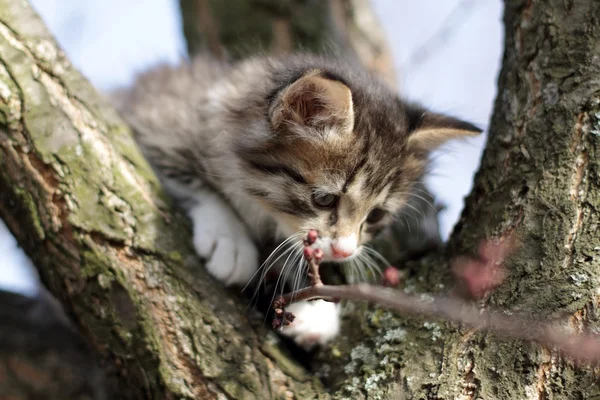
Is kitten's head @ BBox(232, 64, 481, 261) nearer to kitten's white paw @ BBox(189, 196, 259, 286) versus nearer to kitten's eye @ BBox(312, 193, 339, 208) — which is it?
kitten's eye @ BBox(312, 193, 339, 208)

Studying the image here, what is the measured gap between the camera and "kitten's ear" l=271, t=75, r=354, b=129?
5.05 feet

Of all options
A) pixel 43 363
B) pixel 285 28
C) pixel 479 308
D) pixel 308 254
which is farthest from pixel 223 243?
pixel 285 28

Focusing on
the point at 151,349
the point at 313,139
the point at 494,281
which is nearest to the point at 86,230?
the point at 151,349

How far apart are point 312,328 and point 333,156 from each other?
510 millimetres

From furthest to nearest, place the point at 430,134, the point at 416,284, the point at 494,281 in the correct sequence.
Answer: the point at 430,134, the point at 416,284, the point at 494,281

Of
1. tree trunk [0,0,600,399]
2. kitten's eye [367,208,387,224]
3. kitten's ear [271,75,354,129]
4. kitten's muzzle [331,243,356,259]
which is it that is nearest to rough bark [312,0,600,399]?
tree trunk [0,0,600,399]

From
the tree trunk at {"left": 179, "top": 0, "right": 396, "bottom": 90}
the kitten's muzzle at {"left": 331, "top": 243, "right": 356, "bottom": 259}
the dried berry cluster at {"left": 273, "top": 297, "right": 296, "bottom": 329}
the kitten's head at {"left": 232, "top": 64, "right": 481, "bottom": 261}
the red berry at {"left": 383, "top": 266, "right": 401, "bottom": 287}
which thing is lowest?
the red berry at {"left": 383, "top": 266, "right": 401, "bottom": 287}

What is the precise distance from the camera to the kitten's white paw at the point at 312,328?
170cm

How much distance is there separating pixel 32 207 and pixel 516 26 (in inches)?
57.3

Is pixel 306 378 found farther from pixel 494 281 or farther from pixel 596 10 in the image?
pixel 596 10

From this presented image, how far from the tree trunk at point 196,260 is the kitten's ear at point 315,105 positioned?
0.44 m

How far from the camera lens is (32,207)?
4.96 feet

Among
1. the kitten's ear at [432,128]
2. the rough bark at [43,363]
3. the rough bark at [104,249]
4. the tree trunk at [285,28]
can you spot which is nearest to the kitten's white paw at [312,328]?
the rough bark at [104,249]

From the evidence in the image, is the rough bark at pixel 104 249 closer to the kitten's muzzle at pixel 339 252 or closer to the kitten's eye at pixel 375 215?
the kitten's muzzle at pixel 339 252
